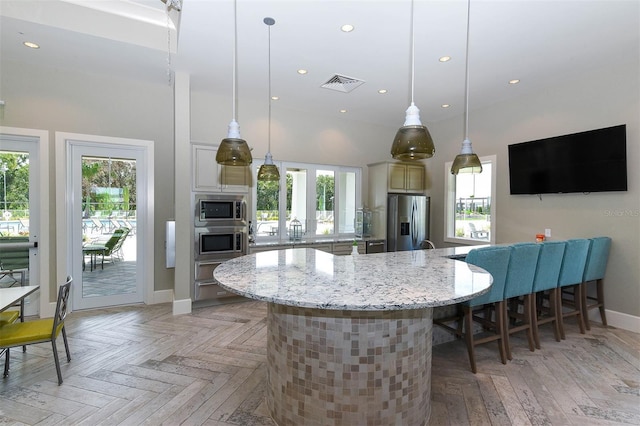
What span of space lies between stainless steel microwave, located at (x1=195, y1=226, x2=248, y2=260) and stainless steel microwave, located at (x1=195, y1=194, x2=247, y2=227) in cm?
8

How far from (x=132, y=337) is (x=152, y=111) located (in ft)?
9.65

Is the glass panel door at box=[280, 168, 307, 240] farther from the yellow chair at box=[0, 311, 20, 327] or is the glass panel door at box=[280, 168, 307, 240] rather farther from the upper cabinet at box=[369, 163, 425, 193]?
the yellow chair at box=[0, 311, 20, 327]

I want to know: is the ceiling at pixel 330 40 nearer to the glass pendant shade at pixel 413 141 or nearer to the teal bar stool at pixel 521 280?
the glass pendant shade at pixel 413 141

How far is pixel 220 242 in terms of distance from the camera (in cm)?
439

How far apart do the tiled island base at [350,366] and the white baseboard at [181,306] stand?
271 centimetres

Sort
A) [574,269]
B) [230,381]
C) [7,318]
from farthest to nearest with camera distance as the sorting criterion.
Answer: [574,269] → [7,318] → [230,381]

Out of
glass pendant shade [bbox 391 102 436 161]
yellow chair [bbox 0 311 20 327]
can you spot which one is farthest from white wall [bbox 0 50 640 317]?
glass pendant shade [bbox 391 102 436 161]

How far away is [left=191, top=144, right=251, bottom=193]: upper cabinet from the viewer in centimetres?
430

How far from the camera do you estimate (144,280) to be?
4.50 meters

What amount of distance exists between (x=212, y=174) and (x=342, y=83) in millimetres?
2145

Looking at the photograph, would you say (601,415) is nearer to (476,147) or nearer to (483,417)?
(483,417)

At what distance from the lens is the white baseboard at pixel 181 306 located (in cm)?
410

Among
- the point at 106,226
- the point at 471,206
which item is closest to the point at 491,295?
the point at 471,206

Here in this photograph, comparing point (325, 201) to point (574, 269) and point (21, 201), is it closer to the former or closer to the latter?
point (574, 269)
